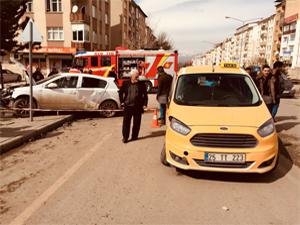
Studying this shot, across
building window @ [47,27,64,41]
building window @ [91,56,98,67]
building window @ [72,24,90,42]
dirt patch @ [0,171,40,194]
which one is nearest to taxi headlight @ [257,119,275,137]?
dirt patch @ [0,171,40,194]

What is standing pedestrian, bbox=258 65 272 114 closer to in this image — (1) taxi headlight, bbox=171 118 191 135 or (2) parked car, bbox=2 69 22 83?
(1) taxi headlight, bbox=171 118 191 135

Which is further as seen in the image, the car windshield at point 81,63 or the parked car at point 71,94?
the car windshield at point 81,63

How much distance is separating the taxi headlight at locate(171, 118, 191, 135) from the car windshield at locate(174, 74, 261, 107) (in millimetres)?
662

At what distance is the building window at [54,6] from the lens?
32.7m

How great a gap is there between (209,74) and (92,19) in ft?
111

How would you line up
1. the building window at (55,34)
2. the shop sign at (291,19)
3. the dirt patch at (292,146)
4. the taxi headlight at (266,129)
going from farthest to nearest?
the shop sign at (291,19)
the building window at (55,34)
the dirt patch at (292,146)
the taxi headlight at (266,129)

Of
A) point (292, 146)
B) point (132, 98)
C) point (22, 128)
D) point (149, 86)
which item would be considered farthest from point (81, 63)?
point (292, 146)

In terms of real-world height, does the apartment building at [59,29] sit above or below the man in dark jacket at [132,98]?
above

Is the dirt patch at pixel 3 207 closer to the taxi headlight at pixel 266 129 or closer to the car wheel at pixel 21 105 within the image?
the taxi headlight at pixel 266 129

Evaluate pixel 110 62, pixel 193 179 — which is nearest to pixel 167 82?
pixel 193 179

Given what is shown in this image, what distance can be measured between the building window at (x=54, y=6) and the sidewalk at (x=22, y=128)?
28.3m

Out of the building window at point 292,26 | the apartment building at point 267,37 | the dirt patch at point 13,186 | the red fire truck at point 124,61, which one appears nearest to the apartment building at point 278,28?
the apartment building at point 267,37

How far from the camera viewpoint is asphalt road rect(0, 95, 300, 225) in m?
3.29

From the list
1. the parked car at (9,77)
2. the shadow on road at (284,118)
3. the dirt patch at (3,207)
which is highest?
the parked car at (9,77)
